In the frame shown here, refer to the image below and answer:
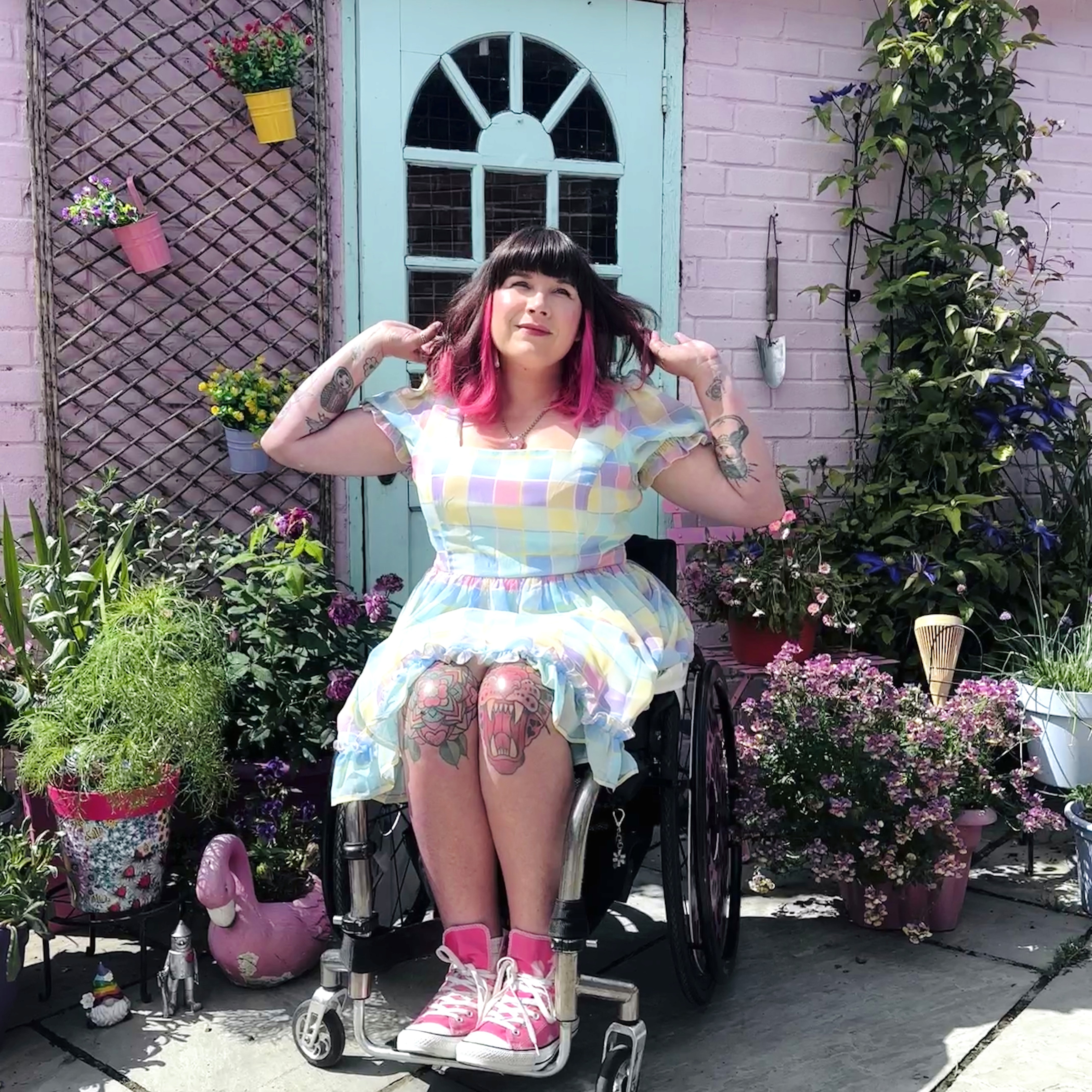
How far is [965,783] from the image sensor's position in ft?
8.18

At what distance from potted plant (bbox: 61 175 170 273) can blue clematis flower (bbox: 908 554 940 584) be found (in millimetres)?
2175

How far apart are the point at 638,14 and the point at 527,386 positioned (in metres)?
1.60

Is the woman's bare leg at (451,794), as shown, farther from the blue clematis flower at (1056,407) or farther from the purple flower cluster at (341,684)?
the blue clematis flower at (1056,407)

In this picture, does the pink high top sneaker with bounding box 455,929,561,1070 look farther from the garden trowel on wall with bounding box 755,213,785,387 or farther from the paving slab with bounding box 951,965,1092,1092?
the garden trowel on wall with bounding box 755,213,785,387

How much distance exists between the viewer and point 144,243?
2.82m

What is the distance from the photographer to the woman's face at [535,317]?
6.91ft

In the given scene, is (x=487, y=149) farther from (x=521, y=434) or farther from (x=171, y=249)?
(x=521, y=434)

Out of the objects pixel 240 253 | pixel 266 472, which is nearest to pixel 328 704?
pixel 266 472

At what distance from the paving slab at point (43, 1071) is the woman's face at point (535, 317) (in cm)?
140

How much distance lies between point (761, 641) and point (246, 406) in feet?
4.86

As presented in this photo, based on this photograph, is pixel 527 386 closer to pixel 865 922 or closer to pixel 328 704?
pixel 328 704

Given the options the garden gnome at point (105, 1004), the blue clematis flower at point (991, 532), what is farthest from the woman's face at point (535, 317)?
the blue clematis flower at point (991, 532)

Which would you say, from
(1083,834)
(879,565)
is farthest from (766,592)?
(1083,834)

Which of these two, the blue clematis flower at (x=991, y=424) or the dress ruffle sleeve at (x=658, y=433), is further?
the blue clematis flower at (x=991, y=424)
